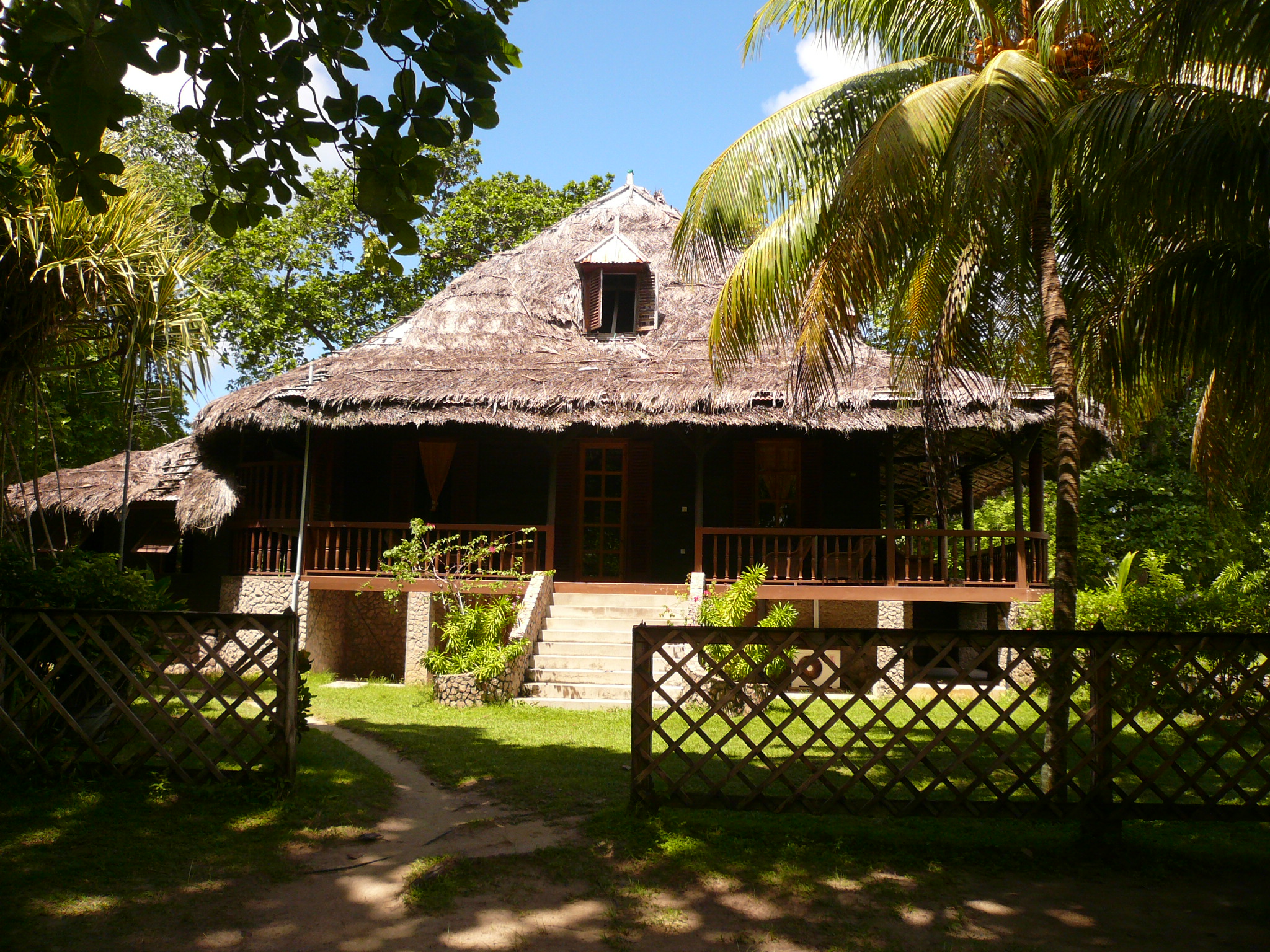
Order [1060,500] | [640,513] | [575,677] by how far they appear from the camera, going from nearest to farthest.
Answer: [1060,500] → [575,677] → [640,513]

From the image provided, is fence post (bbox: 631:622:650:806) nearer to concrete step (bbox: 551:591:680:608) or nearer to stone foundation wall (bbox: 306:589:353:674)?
concrete step (bbox: 551:591:680:608)

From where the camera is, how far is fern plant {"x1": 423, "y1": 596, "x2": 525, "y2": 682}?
9.83m

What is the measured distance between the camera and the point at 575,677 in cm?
1026

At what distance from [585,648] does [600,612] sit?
3.32ft

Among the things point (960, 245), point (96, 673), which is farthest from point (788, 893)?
point (960, 245)

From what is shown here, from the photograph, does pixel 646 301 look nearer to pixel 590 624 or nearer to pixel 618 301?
pixel 618 301

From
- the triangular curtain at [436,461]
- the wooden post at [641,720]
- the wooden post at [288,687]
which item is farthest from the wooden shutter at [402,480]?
the wooden post at [641,720]

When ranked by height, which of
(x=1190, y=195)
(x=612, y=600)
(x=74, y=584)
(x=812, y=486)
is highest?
(x=1190, y=195)

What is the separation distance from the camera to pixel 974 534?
12242mm

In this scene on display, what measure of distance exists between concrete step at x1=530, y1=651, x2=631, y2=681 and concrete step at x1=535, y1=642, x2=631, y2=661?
0.07 meters

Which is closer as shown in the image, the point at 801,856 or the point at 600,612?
the point at 801,856

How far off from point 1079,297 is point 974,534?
4954 mm

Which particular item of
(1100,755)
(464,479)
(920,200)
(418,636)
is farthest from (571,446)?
(1100,755)

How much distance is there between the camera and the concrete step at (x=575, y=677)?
400 inches
